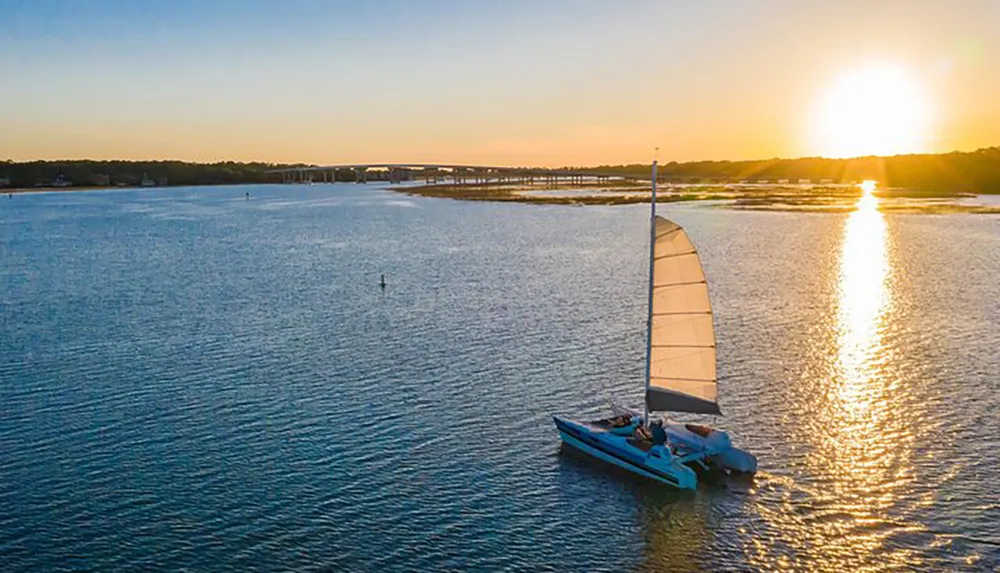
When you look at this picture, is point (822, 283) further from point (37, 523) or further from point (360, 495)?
point (37, 523)

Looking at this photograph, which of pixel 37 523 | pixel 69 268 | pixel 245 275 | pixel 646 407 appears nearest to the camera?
pixel 37 523

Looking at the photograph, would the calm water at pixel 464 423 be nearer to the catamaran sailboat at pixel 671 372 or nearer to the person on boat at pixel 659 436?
the catamaran sailboat at pixel 671 372

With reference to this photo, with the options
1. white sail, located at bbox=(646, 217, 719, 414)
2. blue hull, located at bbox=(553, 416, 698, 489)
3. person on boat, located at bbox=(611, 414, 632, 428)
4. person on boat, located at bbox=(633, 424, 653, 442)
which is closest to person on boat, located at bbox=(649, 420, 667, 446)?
blue hull, located at bbox=(553, 416, 698, 489)

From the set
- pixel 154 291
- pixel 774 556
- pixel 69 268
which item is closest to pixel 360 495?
pixel 774 556

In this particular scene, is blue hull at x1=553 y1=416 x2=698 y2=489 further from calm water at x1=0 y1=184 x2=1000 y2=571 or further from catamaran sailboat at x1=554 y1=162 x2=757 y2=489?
calm water at x1=0 y1=184 x2=1000 y2=571

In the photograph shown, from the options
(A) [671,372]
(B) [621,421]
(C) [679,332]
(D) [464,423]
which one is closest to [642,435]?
(B) [621,421]

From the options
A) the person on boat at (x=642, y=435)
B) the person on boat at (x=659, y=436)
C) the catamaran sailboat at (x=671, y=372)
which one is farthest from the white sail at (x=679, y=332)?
the person on boat at (x=659, y=436)

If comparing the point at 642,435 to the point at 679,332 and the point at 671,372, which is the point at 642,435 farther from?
the point at 679,332

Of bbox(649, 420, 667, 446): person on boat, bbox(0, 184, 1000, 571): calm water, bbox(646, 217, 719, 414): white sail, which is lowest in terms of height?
bbox(0, 184, 1000, 571): calm water
